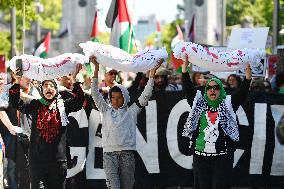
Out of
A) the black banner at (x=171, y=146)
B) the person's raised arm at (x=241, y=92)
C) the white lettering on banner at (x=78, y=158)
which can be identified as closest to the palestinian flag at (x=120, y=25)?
the black banner at (x=171, y=146)

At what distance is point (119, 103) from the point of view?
33.0 ft

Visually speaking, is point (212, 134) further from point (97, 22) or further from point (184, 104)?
point (97, 22)

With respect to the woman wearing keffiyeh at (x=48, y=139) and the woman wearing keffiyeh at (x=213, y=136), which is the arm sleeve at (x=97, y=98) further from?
the woman wearing keffiyeh at (x=213, y=136)

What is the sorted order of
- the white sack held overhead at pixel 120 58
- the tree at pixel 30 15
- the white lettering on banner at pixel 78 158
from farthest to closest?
the tree at pixel 30 15, the white lettering on banner at pixel 78 158, the white sack held overhead at pixel 120 58

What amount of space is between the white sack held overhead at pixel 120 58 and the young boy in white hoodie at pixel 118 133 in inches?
3.5

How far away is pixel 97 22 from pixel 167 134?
6.36 meters

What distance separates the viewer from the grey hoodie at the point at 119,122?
394 inches

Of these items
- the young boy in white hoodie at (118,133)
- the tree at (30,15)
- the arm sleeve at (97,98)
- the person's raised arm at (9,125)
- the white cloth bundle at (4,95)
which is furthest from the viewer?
the tree at (30,15)

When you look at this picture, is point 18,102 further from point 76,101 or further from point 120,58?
point 120,58

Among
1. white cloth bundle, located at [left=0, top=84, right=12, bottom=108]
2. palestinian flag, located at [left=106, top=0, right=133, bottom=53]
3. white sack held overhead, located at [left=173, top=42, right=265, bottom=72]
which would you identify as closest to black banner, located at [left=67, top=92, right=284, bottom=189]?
palestinian flag, located at [left=106, top=0, right=133, bottom=53]

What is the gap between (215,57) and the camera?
9.81m

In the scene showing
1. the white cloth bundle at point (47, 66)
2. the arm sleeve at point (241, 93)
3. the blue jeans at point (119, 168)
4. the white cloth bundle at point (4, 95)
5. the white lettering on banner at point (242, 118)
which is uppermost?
the white cloth bundle at point (47, 66)

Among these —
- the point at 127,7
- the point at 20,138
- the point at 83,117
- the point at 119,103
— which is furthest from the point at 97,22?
the point at 119,103

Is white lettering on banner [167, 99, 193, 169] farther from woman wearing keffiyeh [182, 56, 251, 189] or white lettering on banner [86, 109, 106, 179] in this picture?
woman wearing keffiyeh [182, 56, 251, 189]
